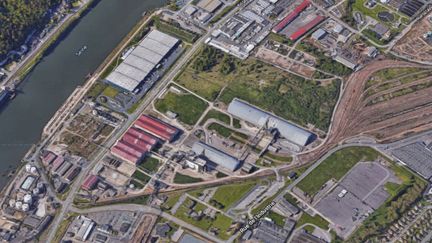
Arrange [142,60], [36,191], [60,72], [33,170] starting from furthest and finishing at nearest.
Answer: [60,72] < [142,60] < [33,170] < [36,191]

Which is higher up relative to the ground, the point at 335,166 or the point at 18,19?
the point at 335,166

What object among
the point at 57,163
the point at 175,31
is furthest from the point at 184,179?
the point at 175,31

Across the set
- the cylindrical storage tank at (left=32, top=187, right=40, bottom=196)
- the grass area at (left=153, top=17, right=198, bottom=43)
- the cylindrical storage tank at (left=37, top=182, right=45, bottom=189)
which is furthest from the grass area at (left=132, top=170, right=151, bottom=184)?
the grass area at (left=153, top=17, right=198, bottom=43)

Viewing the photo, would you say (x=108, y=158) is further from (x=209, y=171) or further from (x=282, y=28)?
(x=282, y=28)

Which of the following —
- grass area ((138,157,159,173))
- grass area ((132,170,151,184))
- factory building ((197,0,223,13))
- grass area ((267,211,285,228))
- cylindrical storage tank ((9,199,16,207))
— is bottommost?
cylindrical storage tank ((9,199,16,207))

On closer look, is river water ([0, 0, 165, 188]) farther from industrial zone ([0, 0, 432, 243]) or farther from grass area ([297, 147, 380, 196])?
grass area ([297, 147, 380, 196])

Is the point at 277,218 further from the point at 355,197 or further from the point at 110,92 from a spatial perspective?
the point at 110,92
